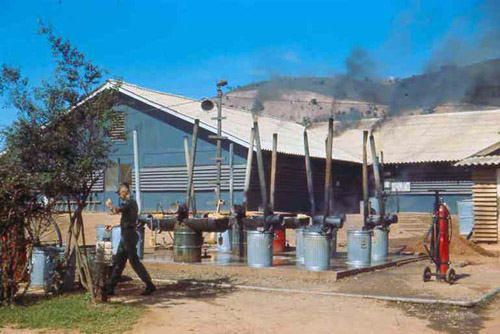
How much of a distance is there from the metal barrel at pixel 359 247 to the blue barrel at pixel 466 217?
392 inches

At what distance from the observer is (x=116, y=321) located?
8.45m

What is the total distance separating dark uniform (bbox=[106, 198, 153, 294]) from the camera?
412 inches

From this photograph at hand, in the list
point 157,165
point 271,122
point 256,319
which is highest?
point 271,122

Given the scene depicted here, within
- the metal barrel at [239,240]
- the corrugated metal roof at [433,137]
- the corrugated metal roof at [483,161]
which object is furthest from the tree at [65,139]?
the corrugated metal roof at [433,137]

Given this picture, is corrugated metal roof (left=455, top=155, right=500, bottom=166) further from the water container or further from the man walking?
the man walking

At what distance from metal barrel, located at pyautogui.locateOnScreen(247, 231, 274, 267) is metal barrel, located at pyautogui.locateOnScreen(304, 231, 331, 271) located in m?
0.99

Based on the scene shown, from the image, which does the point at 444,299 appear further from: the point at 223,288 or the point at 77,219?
the point at 77,219

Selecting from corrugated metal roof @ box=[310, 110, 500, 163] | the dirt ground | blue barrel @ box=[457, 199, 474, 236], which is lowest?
the dirt ground

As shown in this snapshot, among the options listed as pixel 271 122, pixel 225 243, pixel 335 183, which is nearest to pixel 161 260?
pixel 225 243

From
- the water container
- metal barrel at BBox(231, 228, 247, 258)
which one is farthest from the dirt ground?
the water container

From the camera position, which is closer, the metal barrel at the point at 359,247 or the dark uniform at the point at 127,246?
the dark uniform at the point at 127,246

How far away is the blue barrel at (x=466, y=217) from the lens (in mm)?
22969

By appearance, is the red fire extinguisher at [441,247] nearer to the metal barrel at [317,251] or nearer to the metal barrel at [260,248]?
the metal barrel at [317,251]

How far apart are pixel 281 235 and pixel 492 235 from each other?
7438mm
